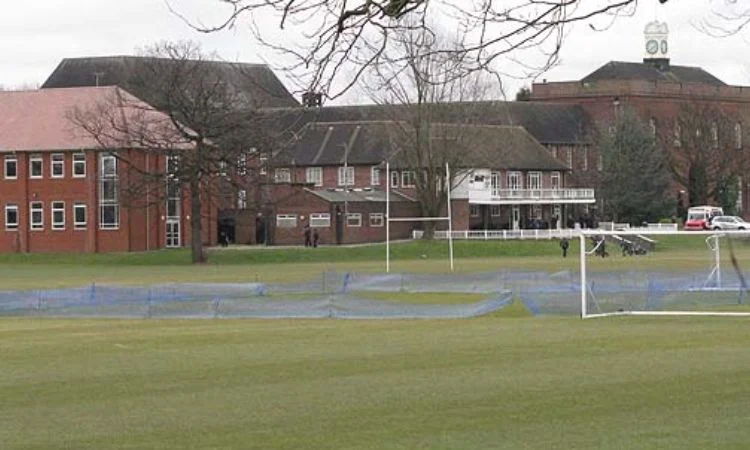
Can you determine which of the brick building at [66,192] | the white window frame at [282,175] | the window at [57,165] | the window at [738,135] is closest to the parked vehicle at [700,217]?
the window at [738,135]

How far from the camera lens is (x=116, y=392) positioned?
1980 cm

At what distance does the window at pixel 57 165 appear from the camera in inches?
4035

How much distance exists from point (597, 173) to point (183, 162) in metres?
48.2

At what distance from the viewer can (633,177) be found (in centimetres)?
11931

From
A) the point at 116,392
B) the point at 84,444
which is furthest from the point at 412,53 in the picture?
the point at 116,392

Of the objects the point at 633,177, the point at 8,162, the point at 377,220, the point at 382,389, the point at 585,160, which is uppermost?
the point at 585,160

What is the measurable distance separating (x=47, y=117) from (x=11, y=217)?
715 centimetres

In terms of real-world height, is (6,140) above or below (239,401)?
above

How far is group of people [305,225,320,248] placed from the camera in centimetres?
10194

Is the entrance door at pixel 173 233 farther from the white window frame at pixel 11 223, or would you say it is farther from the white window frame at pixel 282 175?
the white window frame at pixel 11 223

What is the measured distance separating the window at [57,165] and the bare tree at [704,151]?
54.7 meters

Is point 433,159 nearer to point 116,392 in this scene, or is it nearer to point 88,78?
point 88,78

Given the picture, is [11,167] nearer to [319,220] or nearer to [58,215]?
[58,215]

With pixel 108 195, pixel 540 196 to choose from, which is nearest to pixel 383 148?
pixel 540 196
